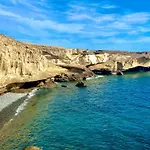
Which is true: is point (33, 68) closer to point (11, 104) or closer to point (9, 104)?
point (11, 104)

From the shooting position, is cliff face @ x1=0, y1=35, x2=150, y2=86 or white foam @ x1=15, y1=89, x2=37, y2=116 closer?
white foam @ x1=15, y1=89, x2=37, y2=116

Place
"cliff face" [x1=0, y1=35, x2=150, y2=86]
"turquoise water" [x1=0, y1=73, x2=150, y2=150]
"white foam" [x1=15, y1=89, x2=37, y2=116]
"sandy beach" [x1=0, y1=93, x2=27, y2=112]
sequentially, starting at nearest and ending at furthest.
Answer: "turquoise water" [x1=0, y1=73, x2=150, y2=150] → "white foam" [x1=15, y1=89, x2=37, y2=116] → "sandy beach" [x1=0, y1=93, x2=27, y2=112] → "cliff face" [x1=0, y1=35, x2=150, y2=86]

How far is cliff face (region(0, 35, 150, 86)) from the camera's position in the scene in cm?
6302

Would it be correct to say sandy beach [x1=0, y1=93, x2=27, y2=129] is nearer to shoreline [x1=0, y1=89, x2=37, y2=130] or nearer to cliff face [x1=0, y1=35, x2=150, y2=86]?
shoreline [x1=0, y1=89, x2=37, y2=130]

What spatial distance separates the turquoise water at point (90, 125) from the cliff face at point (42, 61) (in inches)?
361

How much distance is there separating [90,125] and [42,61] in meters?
44.1

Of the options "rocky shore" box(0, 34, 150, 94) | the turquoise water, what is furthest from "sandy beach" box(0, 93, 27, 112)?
the turquoise water

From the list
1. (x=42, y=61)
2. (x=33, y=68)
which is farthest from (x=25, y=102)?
(x=42, y=61)

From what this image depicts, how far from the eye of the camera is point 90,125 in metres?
43.1

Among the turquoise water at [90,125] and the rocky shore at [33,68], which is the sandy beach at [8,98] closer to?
the rocky shore at [33,68]

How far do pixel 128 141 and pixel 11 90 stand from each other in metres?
43.3

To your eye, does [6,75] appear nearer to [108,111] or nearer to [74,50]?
[108,111]

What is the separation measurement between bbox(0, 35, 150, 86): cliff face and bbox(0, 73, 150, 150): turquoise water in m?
9.17

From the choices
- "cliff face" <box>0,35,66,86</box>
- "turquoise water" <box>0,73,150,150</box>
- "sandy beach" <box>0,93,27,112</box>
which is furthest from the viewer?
"cliff face" <box>0,35,66,86</box>
